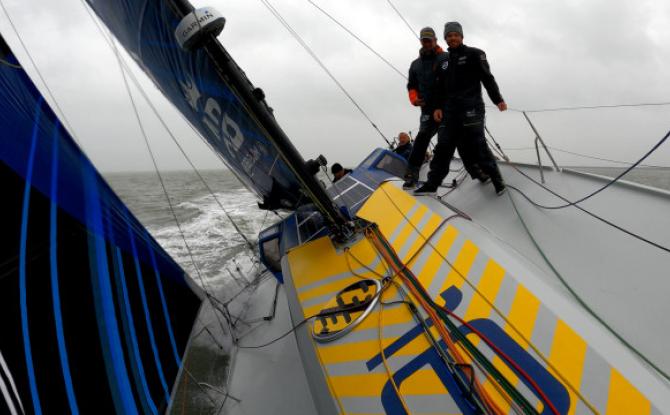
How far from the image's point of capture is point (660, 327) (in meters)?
1.63

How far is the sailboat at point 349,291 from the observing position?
140cm

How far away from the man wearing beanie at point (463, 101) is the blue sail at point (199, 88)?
1.49 metres

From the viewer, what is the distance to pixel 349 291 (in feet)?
7.92

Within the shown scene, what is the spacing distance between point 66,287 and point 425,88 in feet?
10.8

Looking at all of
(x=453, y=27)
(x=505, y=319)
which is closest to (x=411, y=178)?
(x=453, y=27)

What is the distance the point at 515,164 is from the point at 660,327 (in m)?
2.14

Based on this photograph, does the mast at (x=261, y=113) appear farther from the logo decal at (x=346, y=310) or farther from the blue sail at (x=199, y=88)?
the logo decal at (x=346, y=310)

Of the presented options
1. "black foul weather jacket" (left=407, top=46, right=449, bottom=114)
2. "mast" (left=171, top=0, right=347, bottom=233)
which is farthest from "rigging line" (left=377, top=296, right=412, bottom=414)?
"black foul weather jacket" (left=407, top=46, right=449, bottom=114)

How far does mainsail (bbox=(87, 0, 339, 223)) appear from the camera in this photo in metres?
2.39

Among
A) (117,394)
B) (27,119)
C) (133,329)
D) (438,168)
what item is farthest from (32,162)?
(438,168)

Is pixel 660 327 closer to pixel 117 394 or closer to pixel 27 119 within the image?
pixel 117 394

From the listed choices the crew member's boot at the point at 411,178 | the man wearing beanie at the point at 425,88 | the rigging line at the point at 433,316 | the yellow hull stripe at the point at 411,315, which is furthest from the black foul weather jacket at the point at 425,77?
the rigging line at the point at 433,316

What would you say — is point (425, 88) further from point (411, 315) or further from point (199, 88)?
point (411, 315)

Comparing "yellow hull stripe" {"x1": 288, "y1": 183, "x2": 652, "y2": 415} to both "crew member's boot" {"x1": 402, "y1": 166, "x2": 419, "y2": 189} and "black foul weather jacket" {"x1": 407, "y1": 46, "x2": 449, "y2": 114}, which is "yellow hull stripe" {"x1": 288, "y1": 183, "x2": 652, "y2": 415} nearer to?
"crew member's boot" {"x1": 402, "y1": 166, "x2": 419, "y2": 189}
